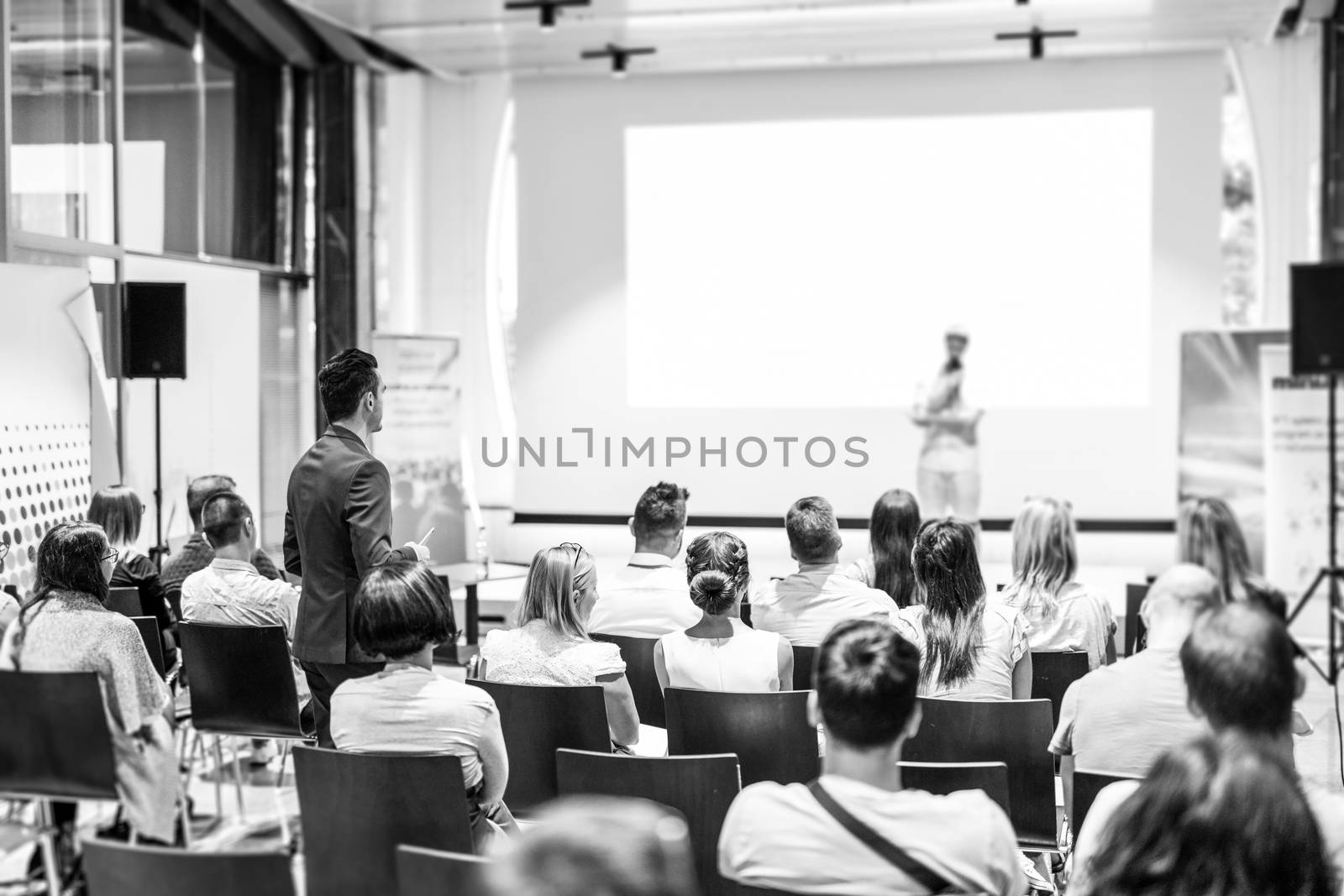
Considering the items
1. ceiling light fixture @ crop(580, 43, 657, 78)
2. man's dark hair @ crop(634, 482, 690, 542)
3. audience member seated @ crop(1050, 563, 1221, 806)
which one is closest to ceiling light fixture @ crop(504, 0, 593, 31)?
ceiling light fixture @ crop(580, 43, 657, 78)

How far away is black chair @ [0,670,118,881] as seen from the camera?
3146 millimetres

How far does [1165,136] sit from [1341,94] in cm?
110

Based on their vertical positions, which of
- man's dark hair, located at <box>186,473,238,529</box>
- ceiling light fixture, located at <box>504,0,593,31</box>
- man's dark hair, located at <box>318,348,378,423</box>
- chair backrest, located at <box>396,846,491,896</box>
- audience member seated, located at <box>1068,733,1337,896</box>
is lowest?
chair backrest, located at <box>396,846,491,896</box>

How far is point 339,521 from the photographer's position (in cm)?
347

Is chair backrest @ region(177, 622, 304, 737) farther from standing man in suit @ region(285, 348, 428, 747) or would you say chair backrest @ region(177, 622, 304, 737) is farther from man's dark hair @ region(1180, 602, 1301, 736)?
man's dark hair @ region(1180, 602, 1301, 736)

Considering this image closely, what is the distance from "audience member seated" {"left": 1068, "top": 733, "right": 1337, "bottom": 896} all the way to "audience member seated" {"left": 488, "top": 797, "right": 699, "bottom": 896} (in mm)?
725

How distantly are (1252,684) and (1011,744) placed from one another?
125 cm

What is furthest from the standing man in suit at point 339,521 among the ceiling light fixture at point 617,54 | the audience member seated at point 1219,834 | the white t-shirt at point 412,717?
the ceiling light fixture at point 617,54

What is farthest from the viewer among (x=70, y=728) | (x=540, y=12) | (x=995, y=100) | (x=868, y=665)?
(x=995, y=100)

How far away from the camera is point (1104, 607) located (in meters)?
4.34

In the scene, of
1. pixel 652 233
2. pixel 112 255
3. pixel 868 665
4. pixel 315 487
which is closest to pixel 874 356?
pixel 652 233

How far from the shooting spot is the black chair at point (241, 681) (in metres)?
4.05

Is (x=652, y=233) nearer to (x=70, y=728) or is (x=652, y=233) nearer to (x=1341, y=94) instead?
(x=1341, y=94)

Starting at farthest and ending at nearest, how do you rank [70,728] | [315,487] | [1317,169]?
[1317,169]
[315,487]
[70,728]
